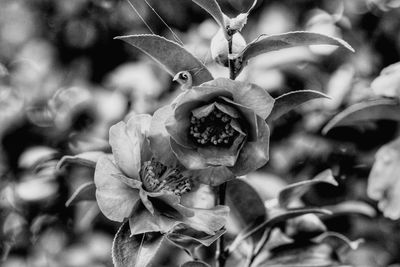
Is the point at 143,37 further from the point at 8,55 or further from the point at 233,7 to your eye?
the point at 8,55

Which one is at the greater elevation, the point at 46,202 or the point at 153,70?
the point at 153,70

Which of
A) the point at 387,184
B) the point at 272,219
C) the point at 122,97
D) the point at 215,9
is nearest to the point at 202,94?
the point at 215,9

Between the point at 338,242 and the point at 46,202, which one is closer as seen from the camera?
the point at 338,242

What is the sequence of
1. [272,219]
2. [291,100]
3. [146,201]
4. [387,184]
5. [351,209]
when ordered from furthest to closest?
[351,209] < [387,184] < [272,219] < [291,100] < [146,201]

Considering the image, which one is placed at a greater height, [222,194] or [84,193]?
[222,194]

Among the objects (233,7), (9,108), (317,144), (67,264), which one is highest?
(233,7)

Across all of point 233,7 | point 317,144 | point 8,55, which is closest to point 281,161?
point 317,144

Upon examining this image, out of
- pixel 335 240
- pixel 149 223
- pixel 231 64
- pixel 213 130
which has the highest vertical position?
pixel 231 64

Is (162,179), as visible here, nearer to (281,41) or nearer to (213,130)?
(213,130)
